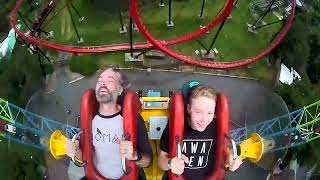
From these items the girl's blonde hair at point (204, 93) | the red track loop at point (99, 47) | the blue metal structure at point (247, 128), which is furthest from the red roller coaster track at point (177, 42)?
the girl's blonde hair at point (204, 93)

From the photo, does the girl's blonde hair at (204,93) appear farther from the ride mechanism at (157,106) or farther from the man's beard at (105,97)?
the ride mechanism at (157,106)

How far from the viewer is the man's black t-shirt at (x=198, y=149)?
9.22 meters

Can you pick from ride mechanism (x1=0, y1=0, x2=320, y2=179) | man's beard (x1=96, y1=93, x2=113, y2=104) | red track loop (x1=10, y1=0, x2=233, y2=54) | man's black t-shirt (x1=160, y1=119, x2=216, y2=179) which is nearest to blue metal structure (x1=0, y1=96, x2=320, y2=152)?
ride mechanism (x1=0, y1=0, x2=320, y2=179)

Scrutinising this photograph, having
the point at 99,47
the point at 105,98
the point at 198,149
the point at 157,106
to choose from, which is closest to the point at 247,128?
the point at 157,106

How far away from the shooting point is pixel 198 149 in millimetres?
9336

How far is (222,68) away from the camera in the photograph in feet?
61.6

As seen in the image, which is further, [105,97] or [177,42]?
[177,42]

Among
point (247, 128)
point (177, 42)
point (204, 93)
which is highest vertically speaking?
point (177, 42)

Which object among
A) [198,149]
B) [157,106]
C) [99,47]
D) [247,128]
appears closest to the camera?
[198,149]

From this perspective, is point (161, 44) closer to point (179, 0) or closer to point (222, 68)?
point (222, 68)

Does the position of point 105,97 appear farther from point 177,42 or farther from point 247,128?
point 247,128

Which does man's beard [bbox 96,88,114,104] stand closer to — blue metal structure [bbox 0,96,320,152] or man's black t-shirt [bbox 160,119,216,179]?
man's black t-shirt [bbox 160,119,216,179]

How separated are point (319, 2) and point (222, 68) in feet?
21.4

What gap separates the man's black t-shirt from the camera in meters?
9.22
